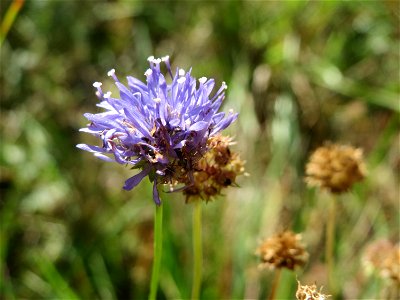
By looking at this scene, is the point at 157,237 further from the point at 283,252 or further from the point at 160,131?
the point at 283,252

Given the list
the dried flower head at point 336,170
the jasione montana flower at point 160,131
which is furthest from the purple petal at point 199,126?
the dried flower head at point 336,170

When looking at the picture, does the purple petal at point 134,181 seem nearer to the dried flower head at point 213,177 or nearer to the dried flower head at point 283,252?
the dried flower head at point 213,177

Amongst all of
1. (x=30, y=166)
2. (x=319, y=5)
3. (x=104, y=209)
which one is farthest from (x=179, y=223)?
(x=319, y=5)

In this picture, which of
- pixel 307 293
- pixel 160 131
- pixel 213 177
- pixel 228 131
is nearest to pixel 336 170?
pixel 213 177

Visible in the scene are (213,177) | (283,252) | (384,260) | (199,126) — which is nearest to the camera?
(199,126)

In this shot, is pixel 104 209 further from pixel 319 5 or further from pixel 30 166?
pixel 319 5

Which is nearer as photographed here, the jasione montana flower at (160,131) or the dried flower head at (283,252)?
the jasione montana flower at (160,131)
